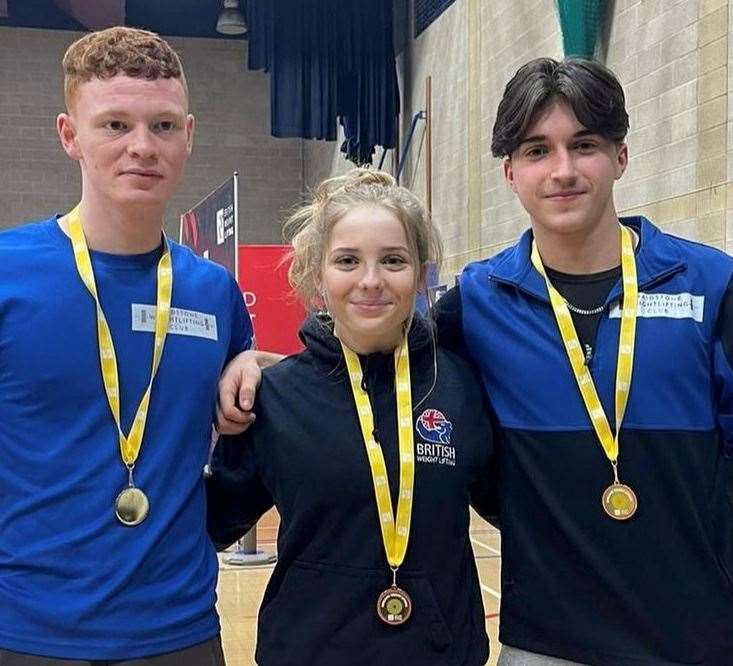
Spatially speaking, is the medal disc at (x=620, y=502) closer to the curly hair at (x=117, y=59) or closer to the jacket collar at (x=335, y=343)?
the jacket collar at (x=335, y=343)

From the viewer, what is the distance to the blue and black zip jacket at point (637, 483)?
1.78 meters

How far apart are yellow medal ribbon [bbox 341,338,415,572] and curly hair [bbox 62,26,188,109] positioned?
68 centimetres

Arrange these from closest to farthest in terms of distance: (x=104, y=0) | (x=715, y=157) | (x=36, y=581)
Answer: (x=36, y=581) < (x=715, y=157) < (x=104, y=0)

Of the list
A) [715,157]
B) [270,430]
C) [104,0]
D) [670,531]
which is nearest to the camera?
[670,531]

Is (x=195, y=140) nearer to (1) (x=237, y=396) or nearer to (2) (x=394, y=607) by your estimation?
(1) (x=237, y=396)

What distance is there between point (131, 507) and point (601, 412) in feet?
2.99

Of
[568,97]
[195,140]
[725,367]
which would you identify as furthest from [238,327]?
[195,140]

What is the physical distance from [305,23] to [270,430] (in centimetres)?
943

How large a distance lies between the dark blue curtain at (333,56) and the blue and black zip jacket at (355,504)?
29.4 feet

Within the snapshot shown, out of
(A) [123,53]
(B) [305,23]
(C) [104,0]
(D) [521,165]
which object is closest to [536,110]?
(D) [521,165]

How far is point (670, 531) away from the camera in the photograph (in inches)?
70.3

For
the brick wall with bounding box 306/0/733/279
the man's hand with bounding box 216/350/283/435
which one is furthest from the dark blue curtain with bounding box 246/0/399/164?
the man's hand with bounding box 216/350/283/435

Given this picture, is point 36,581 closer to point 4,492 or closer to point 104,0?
point 4,492

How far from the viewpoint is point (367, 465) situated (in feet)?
6.06
